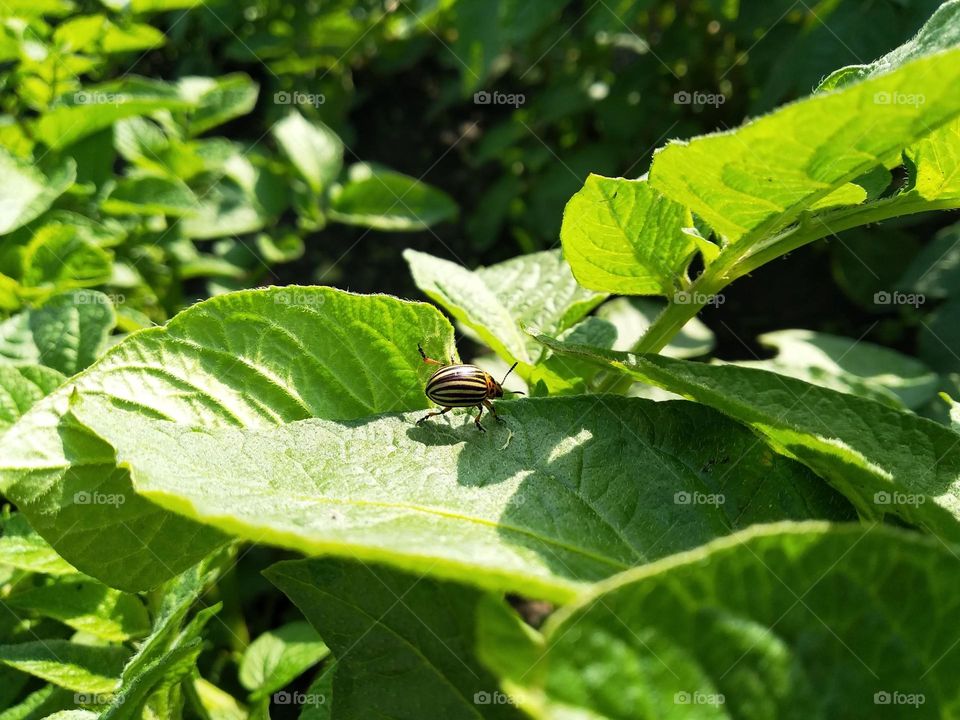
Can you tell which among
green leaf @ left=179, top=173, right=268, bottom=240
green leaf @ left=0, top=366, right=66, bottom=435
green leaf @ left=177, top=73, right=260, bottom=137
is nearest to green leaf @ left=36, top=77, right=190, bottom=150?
green leaf @ left=177, top=73, right=260, bottom=137

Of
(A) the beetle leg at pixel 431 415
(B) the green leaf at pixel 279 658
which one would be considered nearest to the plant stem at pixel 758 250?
(A) the beetle leg at pixel 431 415

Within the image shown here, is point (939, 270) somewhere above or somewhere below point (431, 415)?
below

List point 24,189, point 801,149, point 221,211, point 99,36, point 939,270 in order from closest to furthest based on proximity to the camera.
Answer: point 801,149
point 24,189
point 99,36
point 939,270
point 221,211

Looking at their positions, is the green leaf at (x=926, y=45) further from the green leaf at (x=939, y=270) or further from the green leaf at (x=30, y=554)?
the green leaf at (x=939, y=270)

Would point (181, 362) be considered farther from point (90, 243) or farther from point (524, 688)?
point (90, 243)

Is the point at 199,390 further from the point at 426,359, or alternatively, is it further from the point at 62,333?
the point at 62,333

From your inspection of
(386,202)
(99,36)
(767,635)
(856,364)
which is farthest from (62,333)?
(856,364)
